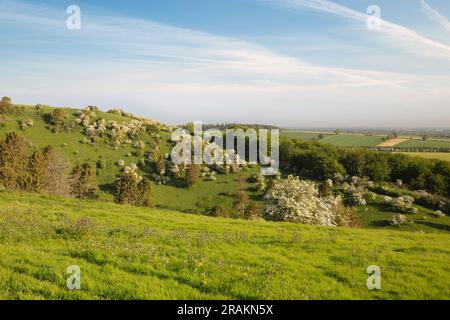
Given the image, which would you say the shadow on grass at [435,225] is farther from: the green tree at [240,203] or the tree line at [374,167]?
the green tree at [240,203]

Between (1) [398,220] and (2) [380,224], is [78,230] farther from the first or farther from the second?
(1) [398,220]

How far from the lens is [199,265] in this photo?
11.9 metres

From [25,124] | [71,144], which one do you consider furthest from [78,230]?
[25,124]

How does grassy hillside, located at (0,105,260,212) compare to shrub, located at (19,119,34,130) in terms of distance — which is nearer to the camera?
grassy hillside, located at (0,105,260,212)

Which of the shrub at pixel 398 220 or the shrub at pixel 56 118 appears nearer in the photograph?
the shrub at pixel 398 220

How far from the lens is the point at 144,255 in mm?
12742

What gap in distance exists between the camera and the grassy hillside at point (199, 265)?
32.6 feet

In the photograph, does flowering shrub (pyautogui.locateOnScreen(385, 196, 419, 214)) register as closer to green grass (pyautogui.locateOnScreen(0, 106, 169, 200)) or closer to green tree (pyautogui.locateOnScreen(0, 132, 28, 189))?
green grass (pyautogui.locateOnScreen(0, 106, 169, 200))

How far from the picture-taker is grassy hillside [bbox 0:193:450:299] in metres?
9.92

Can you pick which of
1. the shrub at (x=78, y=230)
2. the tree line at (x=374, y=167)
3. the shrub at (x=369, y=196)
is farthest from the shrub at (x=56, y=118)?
the shrub at (x=78, y=230)

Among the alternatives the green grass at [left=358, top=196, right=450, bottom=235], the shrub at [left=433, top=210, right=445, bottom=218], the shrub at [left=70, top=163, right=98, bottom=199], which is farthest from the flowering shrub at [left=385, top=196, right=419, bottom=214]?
the shrub at [left=70, top=163, right=98, bottom=199]

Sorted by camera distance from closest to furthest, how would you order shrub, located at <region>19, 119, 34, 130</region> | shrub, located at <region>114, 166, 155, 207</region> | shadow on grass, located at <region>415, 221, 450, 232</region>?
shrub, located at <region>114, 166, 155, 207</region> < shadow on grass, located at <region>415, 221, 450, 232</region> < shrub, located at <region>19, 119, 34, 130</region>

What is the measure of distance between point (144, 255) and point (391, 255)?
1039 cm
